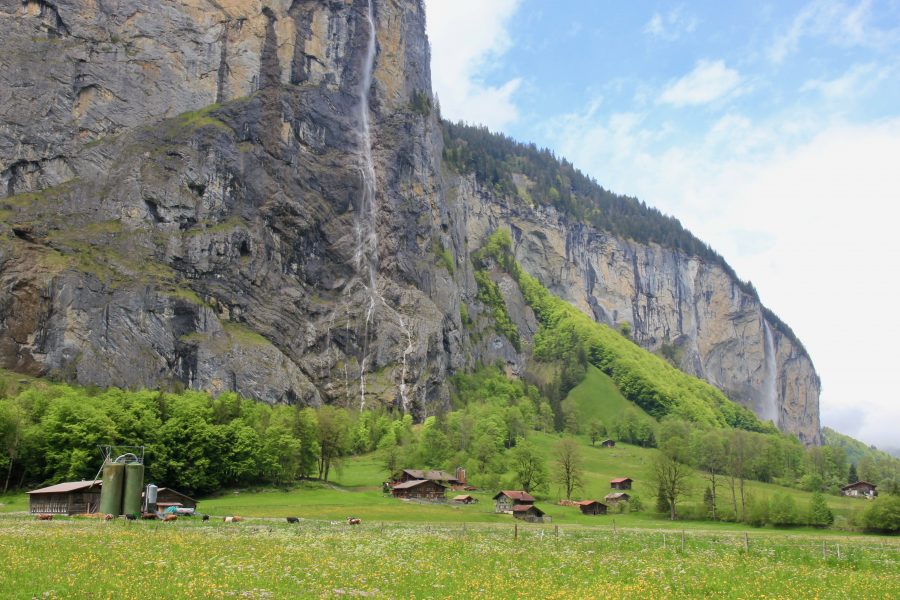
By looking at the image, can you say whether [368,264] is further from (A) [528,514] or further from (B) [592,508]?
(A) [528,514]

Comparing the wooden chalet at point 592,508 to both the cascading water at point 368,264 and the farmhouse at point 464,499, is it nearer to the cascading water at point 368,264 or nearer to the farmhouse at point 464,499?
the farmhouse at point 464,499

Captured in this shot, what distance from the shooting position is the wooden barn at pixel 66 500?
64.7 meters

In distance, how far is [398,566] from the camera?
106ft

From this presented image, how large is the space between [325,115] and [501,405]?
8998 cm

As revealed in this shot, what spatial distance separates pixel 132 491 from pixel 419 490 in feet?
157

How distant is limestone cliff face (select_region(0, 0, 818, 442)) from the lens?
141 metres

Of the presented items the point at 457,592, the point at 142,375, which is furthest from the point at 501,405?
the point at 457,592

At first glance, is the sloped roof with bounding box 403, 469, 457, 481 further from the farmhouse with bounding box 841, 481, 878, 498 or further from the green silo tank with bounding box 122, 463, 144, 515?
the farmhouse with bounding box 841, 481, 878, 498

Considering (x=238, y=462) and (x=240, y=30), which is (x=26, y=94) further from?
(x=238, y=462)

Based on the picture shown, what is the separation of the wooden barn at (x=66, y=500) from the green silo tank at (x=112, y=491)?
693 centimetres

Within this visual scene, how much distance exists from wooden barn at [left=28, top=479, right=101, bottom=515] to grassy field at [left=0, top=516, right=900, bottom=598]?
17.4m

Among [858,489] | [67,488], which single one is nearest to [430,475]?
[67,488]

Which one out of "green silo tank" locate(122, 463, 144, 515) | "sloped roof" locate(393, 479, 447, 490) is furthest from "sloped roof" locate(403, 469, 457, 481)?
"green silo tank" locate(122, 463, 144, 515)

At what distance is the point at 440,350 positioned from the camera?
190 metres
